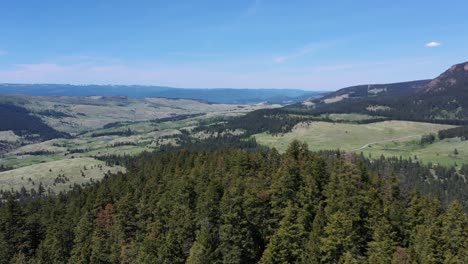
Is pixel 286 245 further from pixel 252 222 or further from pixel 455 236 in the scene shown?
pixel 455 236

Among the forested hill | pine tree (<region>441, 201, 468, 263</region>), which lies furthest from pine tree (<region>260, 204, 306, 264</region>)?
pine tree (<region>441, 201, 468, 263</region>)

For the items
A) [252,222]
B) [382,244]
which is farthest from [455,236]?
[252,222]

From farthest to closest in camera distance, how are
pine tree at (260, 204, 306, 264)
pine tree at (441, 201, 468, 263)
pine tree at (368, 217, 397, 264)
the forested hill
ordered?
the forested hill
pine tree at (260, 204, 306, 264)
pine tree at (441, 201, 468, 263)
pine tree at (368, 217, 397, 264)

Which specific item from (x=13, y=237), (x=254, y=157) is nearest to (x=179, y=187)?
(x=254, y=157)

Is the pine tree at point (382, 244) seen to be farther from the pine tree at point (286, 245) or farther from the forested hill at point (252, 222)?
the pine tree at point (286, 245)

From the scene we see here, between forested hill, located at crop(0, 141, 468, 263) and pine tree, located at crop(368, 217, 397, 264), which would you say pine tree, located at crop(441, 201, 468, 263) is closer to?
forested hill, located at crop(0, 141, 468, 263)

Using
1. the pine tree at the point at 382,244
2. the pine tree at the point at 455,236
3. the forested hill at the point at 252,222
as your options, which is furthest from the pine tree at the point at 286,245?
the pine tree at the point at 455,236

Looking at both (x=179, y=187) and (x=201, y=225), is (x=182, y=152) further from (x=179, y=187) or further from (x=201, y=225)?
(x=201, y=225)

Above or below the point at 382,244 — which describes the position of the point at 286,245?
below

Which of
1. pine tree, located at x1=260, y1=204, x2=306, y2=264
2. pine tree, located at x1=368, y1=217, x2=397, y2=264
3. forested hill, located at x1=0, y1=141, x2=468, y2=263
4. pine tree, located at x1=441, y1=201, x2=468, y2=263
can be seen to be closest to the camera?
pine tree, located at x1=368, y1=217, x2=397, y2=264
